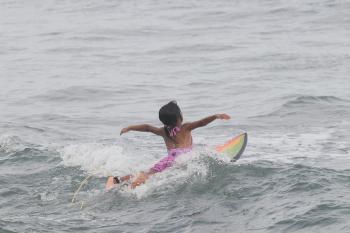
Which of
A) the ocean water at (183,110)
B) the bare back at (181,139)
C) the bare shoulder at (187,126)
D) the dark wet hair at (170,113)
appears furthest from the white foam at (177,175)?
the dark wet hair at (170,113)

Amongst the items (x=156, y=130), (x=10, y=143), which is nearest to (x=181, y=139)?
(x=156, y=130)

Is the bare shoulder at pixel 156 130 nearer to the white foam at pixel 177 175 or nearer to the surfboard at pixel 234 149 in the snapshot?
the white foam at pixel 177 175

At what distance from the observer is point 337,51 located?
93.1ft

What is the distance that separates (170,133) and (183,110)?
26.8ft

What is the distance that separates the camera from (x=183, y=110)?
21.2m

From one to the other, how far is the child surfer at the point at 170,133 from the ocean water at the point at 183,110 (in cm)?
20

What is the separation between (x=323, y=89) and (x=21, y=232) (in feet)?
45.6

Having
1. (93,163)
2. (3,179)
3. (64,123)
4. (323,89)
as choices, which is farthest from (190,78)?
(3,179)

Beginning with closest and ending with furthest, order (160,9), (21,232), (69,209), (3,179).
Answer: (21,232) < (69,209) < (3,179) < (160,9)

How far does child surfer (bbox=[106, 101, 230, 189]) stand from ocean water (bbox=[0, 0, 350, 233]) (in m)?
0.20

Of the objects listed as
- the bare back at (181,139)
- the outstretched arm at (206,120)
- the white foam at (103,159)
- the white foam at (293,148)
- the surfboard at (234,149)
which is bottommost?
the white foam at (293,148)

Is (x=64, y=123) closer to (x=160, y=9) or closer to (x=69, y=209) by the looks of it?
(x=69, y=209)

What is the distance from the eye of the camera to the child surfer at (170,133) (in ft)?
41.5

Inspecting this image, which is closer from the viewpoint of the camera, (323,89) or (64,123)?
(64,123)
